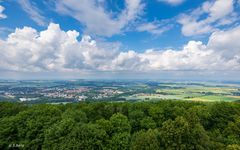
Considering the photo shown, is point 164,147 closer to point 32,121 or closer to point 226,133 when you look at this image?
point 226,133

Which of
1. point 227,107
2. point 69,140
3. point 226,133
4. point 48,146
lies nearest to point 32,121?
point 48,146

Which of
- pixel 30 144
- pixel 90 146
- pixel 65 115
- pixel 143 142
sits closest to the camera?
pixel 143 142

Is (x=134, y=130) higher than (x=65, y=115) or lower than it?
lower

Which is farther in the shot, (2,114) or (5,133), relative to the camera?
(2,114)

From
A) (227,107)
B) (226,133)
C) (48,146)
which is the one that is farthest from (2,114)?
(227,107)

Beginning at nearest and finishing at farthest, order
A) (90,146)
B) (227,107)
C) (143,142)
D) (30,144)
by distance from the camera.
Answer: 1. (143,142)
2. (90,146)
3. (30,144)
4. (227,107)

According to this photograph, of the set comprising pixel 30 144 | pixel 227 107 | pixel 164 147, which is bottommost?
pixel 30 144
